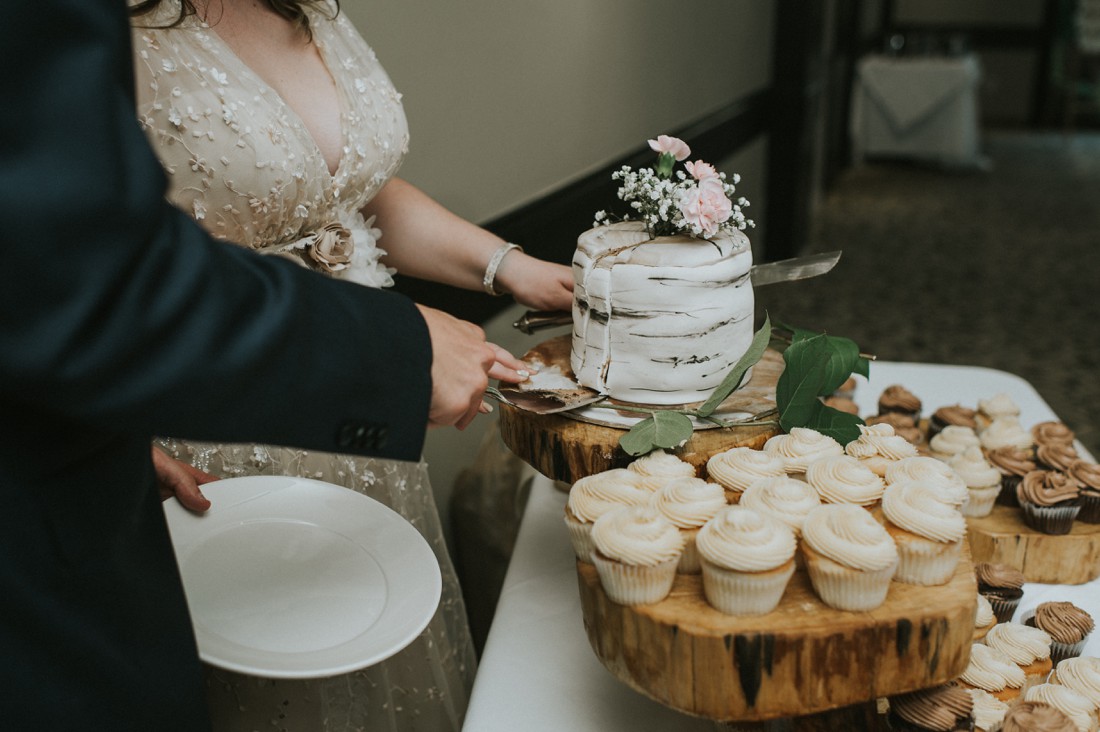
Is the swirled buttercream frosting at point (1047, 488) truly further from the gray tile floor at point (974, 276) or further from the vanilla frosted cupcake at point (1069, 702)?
A: the gray tile floor at point (974, 276)

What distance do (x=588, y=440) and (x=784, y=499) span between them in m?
0.28

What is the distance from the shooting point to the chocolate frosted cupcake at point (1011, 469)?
1491 millimetres

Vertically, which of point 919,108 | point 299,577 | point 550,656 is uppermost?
point 299,577

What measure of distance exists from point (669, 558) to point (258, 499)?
1.67ft

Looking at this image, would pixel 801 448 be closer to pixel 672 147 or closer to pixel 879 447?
pixel 879 447

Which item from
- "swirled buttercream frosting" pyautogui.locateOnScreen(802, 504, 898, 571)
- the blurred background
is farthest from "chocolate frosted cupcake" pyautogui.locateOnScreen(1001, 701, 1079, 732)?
the blurred background

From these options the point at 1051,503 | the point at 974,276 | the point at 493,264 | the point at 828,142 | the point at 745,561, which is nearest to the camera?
the point at 745,561

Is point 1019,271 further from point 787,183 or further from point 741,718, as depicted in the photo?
point 741,718

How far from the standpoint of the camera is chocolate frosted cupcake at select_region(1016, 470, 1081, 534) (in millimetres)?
1386

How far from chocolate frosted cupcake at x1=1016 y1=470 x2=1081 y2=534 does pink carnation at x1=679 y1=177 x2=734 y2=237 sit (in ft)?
2.11

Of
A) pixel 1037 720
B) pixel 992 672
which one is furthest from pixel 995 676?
pixel 1037 720

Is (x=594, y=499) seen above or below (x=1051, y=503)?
above

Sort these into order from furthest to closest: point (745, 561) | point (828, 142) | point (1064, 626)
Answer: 1. point (828, 142)
2. point (1064, 626)
3. point (745, 561)

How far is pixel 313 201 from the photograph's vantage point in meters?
1.30
